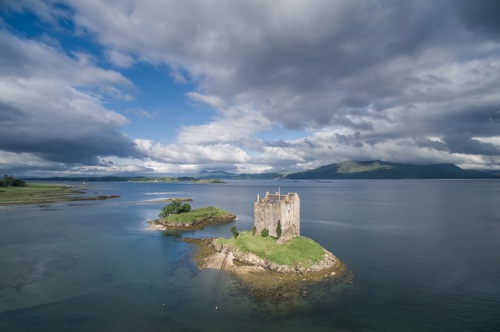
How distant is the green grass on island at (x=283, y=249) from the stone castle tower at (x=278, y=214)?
279cm

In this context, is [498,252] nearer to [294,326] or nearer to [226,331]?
[294,326]

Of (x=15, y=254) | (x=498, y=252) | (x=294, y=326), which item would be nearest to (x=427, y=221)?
(x=498, y=252)

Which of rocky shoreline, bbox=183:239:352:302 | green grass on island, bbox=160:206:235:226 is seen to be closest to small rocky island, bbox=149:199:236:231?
green grass on island, bbox=160:206:235:226

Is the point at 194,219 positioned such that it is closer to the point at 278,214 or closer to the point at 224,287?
the point at 278,214

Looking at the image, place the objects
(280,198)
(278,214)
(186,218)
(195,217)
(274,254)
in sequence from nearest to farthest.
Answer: (274,254)
(278,214)
(280,198)
(186,218)
(195,217)

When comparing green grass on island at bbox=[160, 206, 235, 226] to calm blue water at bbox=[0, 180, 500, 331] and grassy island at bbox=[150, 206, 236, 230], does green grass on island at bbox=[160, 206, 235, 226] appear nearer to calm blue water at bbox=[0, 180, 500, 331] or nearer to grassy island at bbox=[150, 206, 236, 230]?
grassy island at bbox=[150, 206, 236, 230]

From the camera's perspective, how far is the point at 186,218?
98.6m

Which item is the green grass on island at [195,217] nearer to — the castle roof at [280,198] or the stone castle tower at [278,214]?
the stone castle tower at [278,214]

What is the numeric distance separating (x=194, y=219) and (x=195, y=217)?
1.85 m

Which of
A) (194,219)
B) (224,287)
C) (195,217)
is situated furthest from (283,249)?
(195,217)

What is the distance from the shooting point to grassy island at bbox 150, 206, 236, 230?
312ft

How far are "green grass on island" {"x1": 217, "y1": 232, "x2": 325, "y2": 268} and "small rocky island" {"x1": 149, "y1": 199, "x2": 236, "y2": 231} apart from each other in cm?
3733

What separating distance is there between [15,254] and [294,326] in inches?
2421

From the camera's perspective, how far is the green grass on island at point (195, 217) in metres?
97.0
